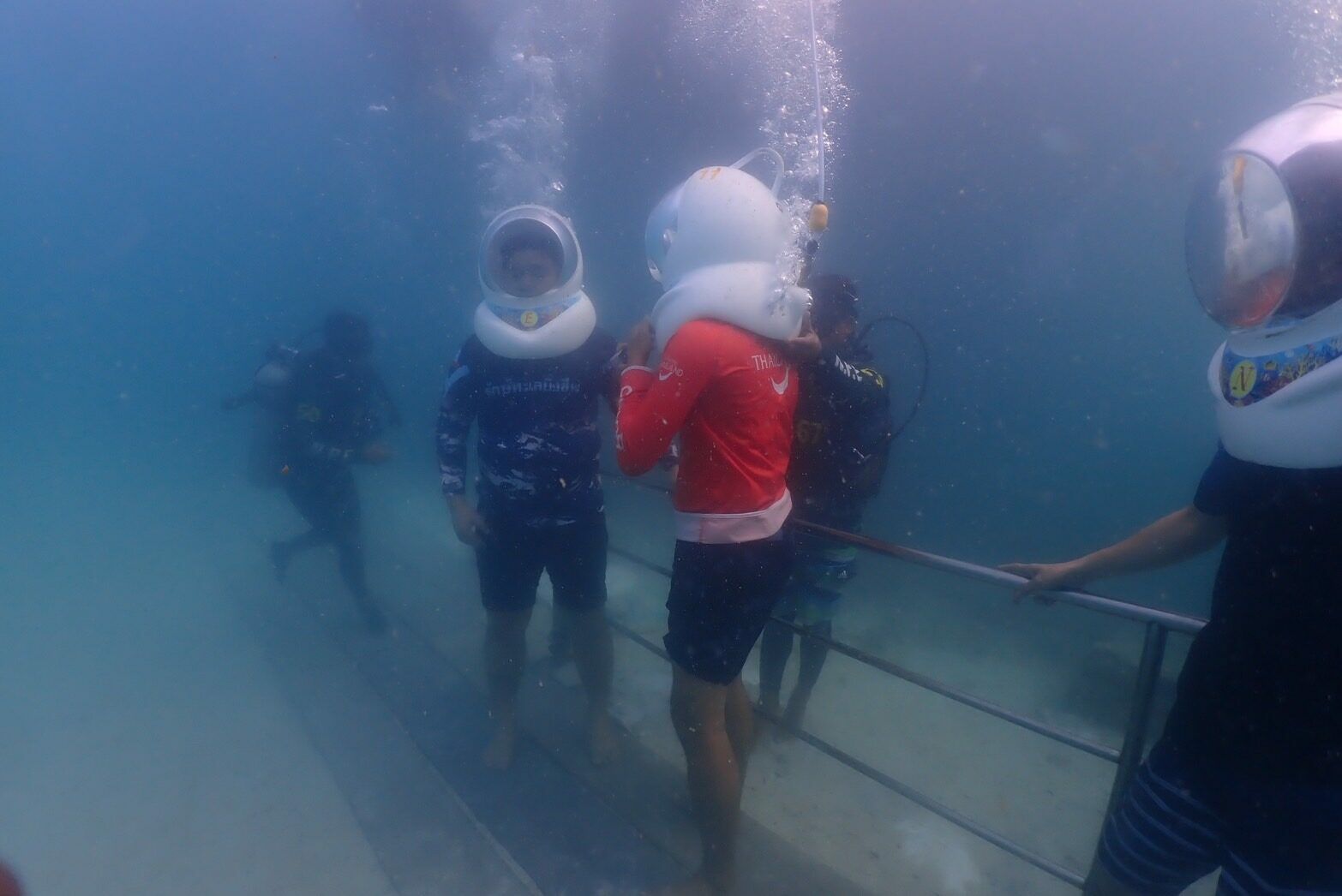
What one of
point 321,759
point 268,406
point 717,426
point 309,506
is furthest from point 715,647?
point 268,406

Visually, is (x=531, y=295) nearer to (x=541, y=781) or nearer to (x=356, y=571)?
(x=541, y=781)

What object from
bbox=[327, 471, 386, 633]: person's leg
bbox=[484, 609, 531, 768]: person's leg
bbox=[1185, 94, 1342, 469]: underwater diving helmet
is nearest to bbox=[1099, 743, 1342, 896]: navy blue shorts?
bbox=[1185, 94, 1342, 469]: underwater diving helmet

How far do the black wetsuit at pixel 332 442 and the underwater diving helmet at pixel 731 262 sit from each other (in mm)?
4609

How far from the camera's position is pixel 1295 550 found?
3.96 feet

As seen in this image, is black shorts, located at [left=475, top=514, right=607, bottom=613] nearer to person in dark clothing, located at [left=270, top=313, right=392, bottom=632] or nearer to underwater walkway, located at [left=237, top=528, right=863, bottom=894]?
underwater walkway, located at [left=237, top=528, right=863, bottom=894]

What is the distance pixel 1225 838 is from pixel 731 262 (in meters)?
1.77

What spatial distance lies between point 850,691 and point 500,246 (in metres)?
4.82

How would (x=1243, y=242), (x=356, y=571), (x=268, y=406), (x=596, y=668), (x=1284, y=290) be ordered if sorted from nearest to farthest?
(x=1284, y=290) < (x=1243, y=242) < (x=596, y=668) < (x=268, y=406) < (x=356, y=571)

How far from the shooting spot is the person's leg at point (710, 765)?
2160 mm

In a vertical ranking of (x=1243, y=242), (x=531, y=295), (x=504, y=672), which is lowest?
(x=504, y=672)

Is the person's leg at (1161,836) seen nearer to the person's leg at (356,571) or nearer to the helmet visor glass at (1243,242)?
the helmet visor glass at (1243,242)

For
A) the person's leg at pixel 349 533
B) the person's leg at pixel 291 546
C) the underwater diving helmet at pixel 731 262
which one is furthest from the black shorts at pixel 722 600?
the person's leg at pixel 291 546

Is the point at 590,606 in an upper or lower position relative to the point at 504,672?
upper

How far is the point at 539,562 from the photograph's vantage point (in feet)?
9.91
